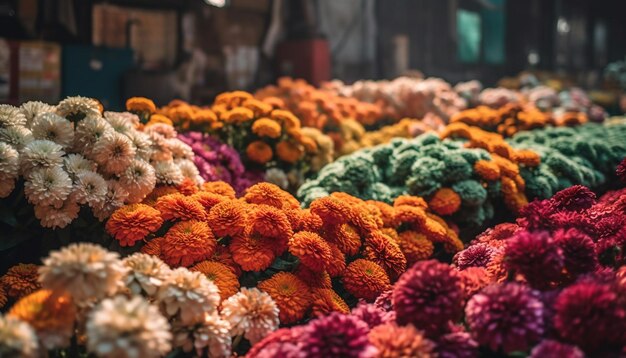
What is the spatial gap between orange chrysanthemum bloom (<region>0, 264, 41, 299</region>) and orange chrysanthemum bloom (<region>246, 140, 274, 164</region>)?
167 cm

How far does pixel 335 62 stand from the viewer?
8852 millimetres

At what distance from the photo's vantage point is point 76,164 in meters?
2.32

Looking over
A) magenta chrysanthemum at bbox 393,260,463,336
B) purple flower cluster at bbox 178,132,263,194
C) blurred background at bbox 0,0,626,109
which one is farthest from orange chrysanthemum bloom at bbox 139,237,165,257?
blurred background at bbox 0,0,626,109

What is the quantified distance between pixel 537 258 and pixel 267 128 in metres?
2.23

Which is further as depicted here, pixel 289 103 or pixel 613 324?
pixel 289 103

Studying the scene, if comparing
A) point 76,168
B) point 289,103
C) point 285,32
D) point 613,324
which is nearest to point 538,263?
point 613,324

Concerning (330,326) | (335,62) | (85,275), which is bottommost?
(330,326)

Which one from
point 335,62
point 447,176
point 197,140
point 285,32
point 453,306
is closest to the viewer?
point 453,306

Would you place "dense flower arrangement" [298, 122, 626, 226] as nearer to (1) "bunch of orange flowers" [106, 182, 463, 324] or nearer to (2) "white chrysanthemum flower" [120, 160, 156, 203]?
(1) "bunch of orange flowers" [106, 182, 463, 324]

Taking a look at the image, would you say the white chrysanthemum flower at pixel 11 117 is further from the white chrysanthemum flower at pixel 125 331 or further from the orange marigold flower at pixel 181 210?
the white chrysanthemum flower at pixel 125 331

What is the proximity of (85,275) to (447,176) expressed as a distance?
2.28 metres

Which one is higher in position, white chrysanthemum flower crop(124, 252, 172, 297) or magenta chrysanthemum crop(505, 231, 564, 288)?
magenta chrysanthemum crop(505, 231, 564, 288)

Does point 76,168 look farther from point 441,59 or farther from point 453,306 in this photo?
point 441,59

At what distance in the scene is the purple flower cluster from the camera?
11.1 feet
